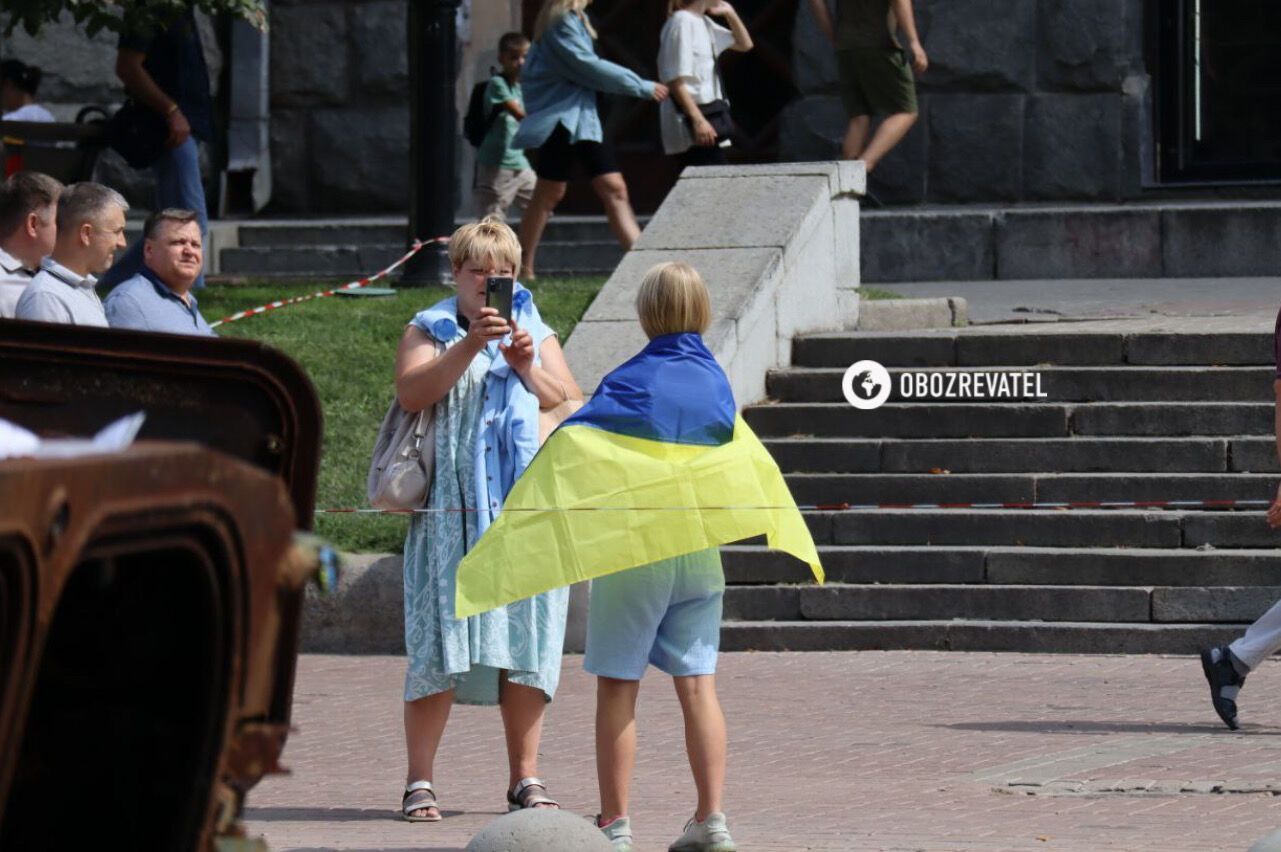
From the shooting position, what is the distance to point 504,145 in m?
15.8

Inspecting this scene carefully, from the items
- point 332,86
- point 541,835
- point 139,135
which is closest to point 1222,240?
point 139,135

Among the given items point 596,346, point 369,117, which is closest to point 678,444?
point 596,346

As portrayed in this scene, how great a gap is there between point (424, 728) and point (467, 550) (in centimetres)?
55

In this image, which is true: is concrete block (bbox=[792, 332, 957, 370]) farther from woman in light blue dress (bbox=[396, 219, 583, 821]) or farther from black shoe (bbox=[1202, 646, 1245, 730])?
woman in light blue dress (bbox=[396, 219, 583, 821])

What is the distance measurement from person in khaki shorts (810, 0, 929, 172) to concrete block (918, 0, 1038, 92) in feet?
9.60

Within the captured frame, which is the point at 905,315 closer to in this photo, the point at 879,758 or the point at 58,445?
the point at 879,758

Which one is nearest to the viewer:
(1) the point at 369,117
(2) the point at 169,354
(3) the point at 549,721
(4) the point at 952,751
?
(2) the point at 169,354

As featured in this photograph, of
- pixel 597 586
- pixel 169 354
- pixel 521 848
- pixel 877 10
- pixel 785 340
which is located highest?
pixel 877 10

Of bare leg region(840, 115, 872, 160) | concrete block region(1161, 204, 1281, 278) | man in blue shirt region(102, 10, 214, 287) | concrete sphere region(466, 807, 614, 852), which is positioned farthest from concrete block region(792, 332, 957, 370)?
concrete sphere region(466, 807, 614, 852)

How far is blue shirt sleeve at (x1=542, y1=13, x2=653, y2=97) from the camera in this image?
13.7m

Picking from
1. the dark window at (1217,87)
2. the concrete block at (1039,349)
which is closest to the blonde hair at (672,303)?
the concrete block at (1039,349)

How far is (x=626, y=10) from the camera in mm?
19828

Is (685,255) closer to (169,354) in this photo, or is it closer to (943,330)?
(943,330)

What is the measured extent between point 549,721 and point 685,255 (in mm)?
4279
